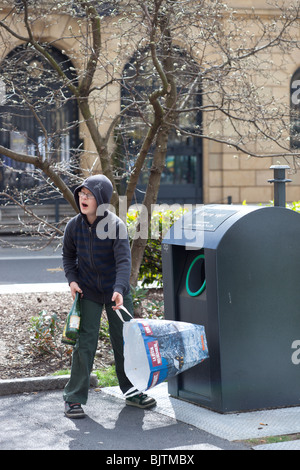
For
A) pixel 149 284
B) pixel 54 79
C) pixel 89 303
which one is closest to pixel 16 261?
pixel 149 284

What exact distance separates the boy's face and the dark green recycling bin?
0.66 meters

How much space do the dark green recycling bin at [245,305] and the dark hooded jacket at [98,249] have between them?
0.50m

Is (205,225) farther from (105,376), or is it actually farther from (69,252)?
(105,376)

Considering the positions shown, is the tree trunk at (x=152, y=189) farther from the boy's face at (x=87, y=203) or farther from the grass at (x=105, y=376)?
the boy's face at (x=87, y=203)

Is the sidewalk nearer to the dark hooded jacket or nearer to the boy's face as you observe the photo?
the dark hooded jacket

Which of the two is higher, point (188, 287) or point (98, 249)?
point (98, 249)

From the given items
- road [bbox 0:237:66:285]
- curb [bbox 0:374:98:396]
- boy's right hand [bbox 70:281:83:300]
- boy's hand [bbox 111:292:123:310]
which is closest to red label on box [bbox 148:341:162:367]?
boy's hand [bbox 111:292:123:310]

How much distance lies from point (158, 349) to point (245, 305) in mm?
672

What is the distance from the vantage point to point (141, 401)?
550 cm

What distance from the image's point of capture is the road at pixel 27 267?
39.4 feet

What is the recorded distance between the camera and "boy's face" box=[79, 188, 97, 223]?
5314 mm

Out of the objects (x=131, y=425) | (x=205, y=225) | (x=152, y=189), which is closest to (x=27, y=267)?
(x=152, y=189)
